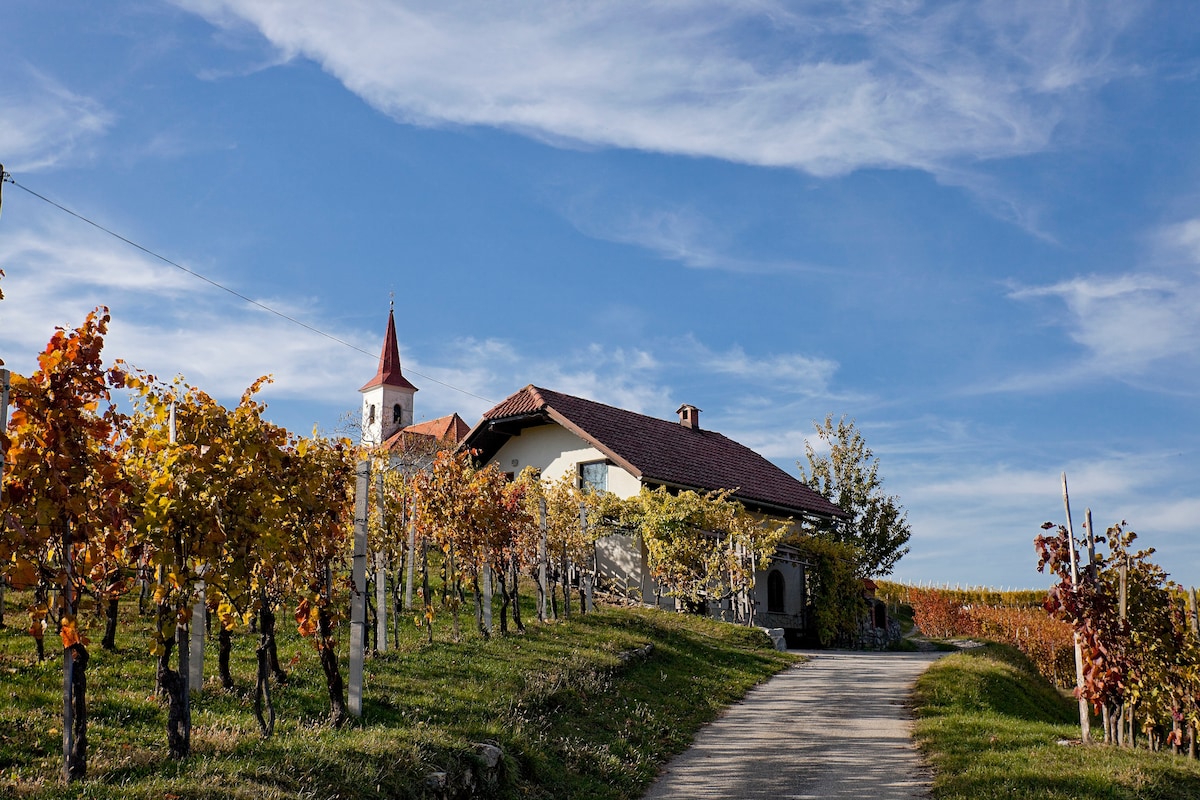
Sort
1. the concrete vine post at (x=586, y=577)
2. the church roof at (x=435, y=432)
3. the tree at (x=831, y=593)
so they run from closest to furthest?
the concrete vine post at (x=586, y=577) < the tree at (x=831, y=593) < the church roof at (x=435, y=432)

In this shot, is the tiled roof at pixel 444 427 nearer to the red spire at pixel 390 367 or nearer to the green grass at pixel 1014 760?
the red spire at pixel 390 367

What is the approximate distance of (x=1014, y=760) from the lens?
1052 centimetres

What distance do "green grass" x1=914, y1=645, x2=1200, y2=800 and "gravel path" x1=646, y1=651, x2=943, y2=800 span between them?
32cm

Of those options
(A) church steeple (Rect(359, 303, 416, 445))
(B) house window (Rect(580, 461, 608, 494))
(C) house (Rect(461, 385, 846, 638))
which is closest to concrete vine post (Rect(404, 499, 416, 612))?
(C) house (Rect(461, 385, 846, 638))

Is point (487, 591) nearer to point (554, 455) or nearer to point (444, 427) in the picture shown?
point (554, 455)

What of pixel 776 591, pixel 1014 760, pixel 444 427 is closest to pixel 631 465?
pixel 776 591

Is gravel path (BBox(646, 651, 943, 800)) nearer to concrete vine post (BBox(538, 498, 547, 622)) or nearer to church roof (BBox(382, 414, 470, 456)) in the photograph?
concrete vine post (BBox(538, 498, 547, 622))

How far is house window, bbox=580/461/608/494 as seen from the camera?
87.1ft

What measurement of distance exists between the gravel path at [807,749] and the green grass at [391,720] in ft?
1.41

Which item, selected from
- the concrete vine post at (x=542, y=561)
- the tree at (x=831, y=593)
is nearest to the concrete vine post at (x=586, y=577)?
the concrete vine post at (x=542, y=561)

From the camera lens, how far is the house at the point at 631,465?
25312mm

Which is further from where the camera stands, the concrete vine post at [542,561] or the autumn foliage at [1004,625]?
the autumn foliage at [1004,625]

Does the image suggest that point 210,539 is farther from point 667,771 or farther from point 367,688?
point 667,771

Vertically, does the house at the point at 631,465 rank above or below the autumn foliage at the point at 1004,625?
above
